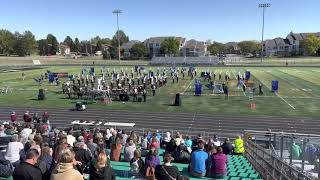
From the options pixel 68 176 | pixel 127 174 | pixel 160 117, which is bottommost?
pixel 160 117

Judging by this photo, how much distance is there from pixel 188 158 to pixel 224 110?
79.8 feet

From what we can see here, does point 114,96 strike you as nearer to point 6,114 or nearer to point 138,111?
point 138,111

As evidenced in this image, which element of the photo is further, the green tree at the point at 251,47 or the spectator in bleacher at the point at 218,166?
the green tree at the point at 251,47

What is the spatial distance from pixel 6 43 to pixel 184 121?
135 m

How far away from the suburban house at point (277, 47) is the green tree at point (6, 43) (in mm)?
114858

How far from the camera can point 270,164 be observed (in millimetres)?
9758

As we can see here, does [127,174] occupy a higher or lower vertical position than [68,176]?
lower

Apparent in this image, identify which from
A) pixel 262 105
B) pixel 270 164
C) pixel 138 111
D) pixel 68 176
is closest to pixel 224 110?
pixel 262 105

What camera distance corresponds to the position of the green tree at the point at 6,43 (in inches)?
5901

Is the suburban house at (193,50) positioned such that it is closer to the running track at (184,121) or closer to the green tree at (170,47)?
the green tree at (170,47)

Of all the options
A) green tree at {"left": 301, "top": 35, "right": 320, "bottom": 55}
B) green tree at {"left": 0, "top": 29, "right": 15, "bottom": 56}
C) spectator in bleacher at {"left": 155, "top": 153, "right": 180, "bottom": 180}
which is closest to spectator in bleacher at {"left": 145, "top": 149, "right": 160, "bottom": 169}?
spectator in bleacher at {"left": 155, "top": 153, "right": 180, "bottom": 180}

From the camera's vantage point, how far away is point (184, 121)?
3173cm

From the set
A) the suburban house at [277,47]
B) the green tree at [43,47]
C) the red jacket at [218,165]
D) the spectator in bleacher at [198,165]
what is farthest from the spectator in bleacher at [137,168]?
the green tree at [43,47]

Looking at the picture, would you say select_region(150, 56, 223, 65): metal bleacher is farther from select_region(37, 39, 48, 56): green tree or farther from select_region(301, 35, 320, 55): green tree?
select_region(37, 39, 48, 56): green tree
